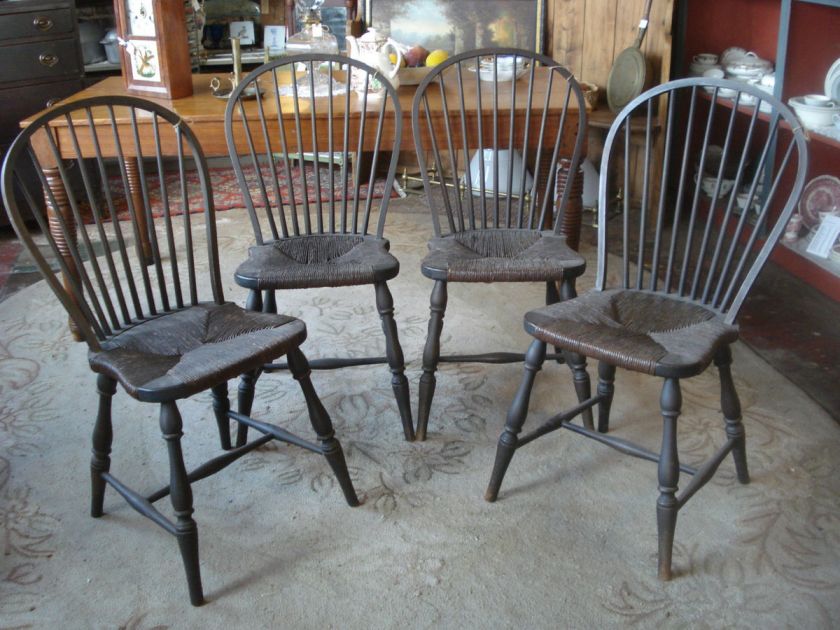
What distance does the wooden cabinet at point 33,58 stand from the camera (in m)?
3.82

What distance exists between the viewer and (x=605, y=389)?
234 cm

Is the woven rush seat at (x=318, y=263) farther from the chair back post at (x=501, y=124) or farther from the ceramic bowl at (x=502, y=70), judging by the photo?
the ceramic bowl at (x=502, y=70)

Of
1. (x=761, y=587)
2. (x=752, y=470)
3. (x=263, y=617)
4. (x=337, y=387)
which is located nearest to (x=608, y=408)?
(x=752, y=470)

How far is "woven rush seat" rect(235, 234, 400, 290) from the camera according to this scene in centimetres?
224

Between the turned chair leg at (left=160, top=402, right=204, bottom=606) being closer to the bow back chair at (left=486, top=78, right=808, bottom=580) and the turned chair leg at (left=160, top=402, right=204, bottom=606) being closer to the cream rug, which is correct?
the cream rug

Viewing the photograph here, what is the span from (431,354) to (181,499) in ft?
2.72

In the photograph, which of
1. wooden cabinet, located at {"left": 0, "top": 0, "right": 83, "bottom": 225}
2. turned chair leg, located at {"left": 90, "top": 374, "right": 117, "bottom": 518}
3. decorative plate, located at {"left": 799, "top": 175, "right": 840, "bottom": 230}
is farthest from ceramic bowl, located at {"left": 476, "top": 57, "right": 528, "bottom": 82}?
wooden cabinet, located at {"left": 0, "top": 0, "right": 83, "bottom": 225}

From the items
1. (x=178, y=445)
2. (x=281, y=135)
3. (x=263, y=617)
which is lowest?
(x=263, y=617)

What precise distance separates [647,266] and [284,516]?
80.8 inches

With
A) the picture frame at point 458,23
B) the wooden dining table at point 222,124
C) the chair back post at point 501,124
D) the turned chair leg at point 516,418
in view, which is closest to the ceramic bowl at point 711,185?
the picture frame at point 458,23

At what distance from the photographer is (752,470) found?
7.35ft

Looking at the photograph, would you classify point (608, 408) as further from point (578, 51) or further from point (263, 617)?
point (578, 51)

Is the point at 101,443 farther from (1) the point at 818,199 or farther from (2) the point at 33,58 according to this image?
(1) the point at 818,199

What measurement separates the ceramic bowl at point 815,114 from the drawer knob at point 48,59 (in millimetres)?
3245
